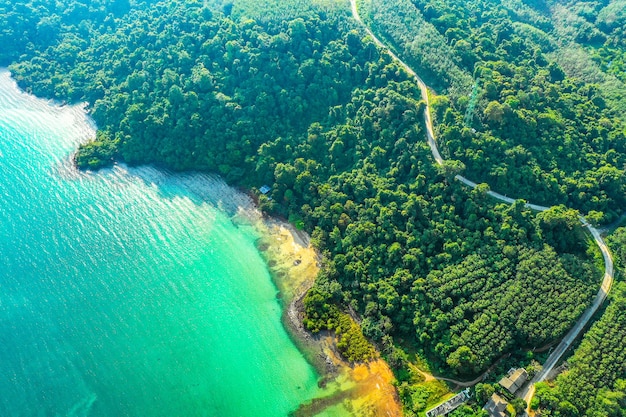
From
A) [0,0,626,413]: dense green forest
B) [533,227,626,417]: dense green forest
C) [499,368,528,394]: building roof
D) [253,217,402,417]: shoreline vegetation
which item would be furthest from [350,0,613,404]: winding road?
[253,217,402,417]: shoreline vegetation

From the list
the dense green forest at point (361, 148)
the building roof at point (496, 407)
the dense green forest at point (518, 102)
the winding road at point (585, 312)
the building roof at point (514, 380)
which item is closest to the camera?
the building roof at point (496, 407)

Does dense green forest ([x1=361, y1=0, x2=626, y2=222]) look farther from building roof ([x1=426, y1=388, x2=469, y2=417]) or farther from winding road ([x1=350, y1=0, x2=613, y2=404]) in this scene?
building roof ([x1=426, y1=388, x2=469, y2=417])

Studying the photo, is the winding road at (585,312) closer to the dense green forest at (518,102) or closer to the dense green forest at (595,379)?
the dense green forest at (595,379)

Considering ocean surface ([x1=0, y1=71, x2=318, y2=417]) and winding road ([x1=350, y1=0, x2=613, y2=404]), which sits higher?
winding road ([x1=350, y1=0, x2=613, y2=404])

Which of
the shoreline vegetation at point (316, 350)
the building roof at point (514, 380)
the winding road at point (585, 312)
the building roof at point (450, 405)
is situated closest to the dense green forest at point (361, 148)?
the winding road at point (585, 312)

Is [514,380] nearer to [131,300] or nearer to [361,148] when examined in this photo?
[361,148]

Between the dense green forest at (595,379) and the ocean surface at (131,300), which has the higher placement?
the dense green forest at (595,379)
